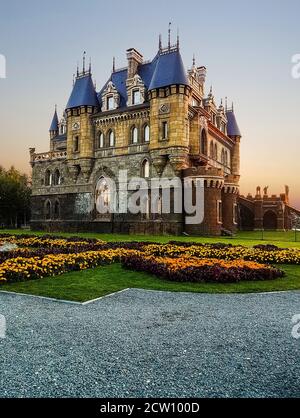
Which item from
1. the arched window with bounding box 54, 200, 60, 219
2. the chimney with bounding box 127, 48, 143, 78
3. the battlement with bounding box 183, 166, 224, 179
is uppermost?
the chimney with bounding box 127, 48, 143, 78

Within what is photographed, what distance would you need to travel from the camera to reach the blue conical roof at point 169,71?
34.4 m

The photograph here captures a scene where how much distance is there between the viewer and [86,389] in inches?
171

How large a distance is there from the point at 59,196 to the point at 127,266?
3163 centimetres

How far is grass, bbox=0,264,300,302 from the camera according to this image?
31.8 ft

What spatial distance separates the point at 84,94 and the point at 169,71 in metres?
11.3

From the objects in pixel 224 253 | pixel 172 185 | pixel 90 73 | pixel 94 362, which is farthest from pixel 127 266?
pixel 90 73

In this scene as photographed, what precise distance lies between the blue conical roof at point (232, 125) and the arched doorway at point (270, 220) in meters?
12.2

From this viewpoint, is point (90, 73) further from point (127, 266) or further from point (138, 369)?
point (138, 369)

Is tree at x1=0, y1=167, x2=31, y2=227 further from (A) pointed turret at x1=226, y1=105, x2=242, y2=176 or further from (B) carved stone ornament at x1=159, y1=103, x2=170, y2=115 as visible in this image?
(A) pointed turret at x1=226, y1=105, x2=242, y2=176

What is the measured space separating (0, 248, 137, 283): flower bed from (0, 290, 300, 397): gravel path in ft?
8.31

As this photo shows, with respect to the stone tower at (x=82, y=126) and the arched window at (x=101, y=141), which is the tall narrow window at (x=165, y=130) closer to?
the arched window at (x=101, y=141)

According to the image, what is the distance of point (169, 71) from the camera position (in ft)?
116

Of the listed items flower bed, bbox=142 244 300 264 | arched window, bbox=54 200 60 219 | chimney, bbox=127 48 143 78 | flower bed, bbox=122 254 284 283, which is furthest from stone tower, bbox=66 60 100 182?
flower bed, bbox=122 254 284 283

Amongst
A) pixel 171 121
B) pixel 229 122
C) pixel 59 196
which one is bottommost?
pixel 59 196
